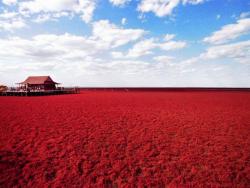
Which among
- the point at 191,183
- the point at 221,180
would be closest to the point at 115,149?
the point at 191,183

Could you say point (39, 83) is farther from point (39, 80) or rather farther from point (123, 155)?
point (123, 155)

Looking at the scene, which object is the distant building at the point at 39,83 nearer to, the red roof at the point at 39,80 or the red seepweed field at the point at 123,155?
the red roof at the point at 39,80

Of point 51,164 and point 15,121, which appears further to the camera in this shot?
point 15,121

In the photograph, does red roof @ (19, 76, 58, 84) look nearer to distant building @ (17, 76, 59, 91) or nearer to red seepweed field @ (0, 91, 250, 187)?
distant building @ (17, 76, 59, 91)

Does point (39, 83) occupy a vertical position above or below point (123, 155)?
above

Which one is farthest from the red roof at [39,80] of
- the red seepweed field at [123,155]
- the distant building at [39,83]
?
the red seepweed field at [123,155]

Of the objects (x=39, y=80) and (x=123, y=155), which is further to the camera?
(x=39, y=80)

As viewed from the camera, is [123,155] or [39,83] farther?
[39,83]

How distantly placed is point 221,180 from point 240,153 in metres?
2.56

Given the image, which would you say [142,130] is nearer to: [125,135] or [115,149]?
[125,135]

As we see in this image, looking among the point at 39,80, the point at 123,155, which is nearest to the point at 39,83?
the point at 39,80

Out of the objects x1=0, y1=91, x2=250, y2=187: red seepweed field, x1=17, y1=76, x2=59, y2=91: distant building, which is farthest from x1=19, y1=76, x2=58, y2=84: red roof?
x1=0, y1=91, x2=250, y2=187: red seepweed field

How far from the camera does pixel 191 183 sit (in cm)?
644

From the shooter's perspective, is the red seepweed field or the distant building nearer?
the red seepweed field
